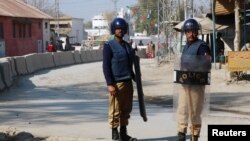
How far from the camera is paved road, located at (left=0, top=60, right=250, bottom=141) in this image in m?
9.21

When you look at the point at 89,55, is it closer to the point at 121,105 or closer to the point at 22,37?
the point at 22,37

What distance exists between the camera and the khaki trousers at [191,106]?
7.44m

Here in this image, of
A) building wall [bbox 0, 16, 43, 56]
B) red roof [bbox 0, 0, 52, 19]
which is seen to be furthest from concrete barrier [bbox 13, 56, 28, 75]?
building wall [bbox 0, 16, 43, 56]

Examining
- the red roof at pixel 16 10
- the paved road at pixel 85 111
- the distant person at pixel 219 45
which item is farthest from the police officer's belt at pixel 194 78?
the red roof at pixel 16 10

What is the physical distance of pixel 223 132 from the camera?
5.69 m

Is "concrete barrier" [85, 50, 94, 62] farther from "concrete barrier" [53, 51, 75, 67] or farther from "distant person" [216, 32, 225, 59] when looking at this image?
"distant person" [216, 32, 225, 59]

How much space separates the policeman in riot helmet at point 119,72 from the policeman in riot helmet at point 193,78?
0.86 meters

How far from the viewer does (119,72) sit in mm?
7910

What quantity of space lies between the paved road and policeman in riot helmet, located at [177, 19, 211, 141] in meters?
0.61

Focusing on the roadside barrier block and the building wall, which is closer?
the roadside barrier block

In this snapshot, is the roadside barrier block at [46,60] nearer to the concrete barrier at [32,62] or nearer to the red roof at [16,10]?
the concrete barrier at [32,62]

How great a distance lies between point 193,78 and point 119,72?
1156mm

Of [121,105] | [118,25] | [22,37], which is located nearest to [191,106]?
[121,105]

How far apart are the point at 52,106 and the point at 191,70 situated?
669cm
